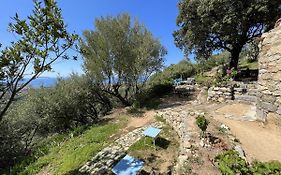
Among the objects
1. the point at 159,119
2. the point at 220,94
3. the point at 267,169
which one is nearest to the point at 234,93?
the point at 220,94

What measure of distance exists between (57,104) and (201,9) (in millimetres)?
14227

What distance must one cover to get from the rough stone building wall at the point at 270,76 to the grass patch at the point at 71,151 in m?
6.75

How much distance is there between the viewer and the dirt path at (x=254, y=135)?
230 inches

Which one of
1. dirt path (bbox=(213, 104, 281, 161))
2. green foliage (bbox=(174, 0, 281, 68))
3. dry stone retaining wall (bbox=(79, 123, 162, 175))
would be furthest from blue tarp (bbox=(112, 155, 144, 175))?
green foliage (bbox=(174, 0, 281, 68))

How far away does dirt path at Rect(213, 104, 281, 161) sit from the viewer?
19.2 feet

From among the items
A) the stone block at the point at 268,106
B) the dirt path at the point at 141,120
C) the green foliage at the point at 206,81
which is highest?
the green foliage at the point at 206,81

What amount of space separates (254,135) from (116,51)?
10.3 metres

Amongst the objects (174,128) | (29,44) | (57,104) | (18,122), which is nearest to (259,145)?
(174,128)

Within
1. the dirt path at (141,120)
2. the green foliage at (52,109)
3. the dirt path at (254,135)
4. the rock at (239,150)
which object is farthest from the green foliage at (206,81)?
the rock at (239,150)

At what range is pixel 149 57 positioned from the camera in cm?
1689

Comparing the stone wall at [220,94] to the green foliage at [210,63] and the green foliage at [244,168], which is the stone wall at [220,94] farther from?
the green foliage at [210,63]

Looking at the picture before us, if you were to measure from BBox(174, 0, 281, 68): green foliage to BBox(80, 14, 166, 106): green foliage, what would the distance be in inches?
207

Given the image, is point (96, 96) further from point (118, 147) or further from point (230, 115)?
point (230, 115)

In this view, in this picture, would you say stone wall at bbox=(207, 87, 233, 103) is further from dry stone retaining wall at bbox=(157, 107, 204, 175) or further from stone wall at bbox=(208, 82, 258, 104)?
dry stone retaining wall at bbox=(157, 107, 204, 175)
